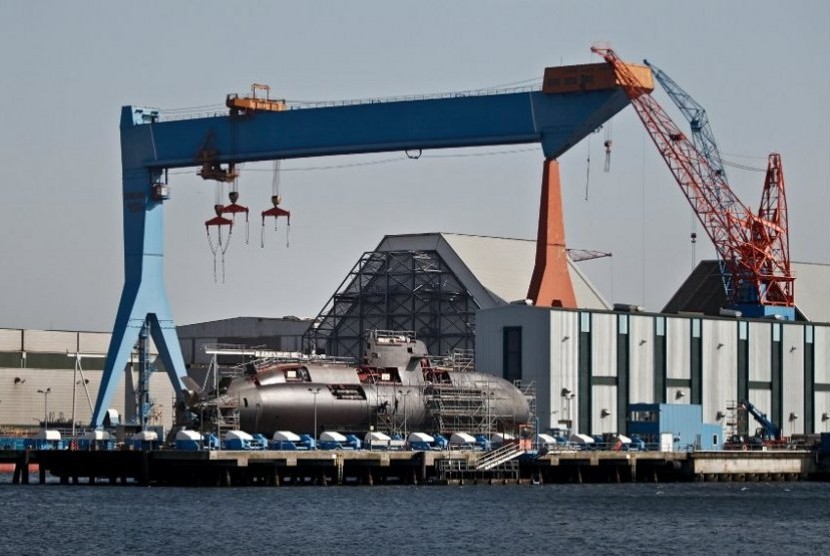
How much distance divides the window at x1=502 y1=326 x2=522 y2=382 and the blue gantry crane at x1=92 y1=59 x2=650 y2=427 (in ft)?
9.96

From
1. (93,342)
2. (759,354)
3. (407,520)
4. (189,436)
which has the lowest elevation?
(407,520)

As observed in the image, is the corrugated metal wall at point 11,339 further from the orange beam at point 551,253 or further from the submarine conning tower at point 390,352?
the orange beam at point 551,253

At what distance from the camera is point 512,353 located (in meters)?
124

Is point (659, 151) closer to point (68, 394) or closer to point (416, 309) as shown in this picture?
point (416, 309)

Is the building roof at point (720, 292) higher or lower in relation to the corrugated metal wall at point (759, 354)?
higher

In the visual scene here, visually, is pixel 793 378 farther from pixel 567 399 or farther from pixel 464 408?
pixel 464 408

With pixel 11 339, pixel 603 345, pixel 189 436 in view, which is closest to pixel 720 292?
pixel 603 345

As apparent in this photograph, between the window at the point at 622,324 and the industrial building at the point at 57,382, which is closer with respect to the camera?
the window at the point at 622,324

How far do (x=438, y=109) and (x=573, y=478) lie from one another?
23169mm

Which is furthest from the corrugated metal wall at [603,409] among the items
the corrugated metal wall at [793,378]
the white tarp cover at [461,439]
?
the corrugated metal wall at [793,378]

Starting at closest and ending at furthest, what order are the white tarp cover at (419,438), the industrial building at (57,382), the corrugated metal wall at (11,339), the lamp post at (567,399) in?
the white tarp cover at (419,438)
the lamp post at (567,399)
the industrial building at (57,382)
the corrugated metal wall at (11,339)

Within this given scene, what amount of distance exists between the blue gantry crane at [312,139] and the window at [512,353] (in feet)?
9.96

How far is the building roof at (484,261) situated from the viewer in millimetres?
154625

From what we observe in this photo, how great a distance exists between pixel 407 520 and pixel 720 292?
84674 millimetres
